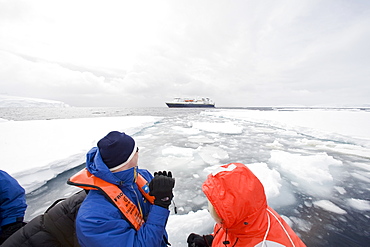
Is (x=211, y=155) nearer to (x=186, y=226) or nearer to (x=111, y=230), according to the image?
(x=186, y=226)

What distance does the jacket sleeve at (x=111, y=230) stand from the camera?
94 centimetres

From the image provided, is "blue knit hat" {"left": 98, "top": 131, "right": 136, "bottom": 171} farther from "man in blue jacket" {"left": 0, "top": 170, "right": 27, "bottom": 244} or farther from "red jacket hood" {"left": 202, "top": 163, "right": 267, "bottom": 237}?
"man in blue jacket" {"left": 0, "top": 170, "right": 27, "bottom": 244}

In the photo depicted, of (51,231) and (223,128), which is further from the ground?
(51,231)

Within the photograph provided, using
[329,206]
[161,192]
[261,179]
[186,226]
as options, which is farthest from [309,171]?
[161,192]

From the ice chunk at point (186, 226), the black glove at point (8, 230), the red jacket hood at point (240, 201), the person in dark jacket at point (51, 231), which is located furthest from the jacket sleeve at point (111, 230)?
the ice chunk at point (186, 226)

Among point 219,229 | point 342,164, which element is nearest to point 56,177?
point 219,229

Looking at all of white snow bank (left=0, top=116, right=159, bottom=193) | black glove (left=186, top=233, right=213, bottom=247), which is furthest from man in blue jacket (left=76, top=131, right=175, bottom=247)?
white snow bank (left=0, top=116, right=159, bottom=193)

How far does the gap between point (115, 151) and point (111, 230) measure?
0.49 metres

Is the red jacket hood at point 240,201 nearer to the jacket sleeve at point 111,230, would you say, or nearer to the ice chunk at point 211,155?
the jacket sleeve at point 111,230

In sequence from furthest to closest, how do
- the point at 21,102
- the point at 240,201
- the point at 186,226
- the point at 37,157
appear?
the point at 21,102 → the point at 37,157 → the point at 186,226 → the point at 240,201

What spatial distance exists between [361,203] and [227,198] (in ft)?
11.9

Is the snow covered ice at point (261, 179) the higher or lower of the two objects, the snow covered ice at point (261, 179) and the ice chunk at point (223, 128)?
the higher

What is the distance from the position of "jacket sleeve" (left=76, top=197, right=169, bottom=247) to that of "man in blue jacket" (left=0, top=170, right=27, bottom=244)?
1036 millimetres

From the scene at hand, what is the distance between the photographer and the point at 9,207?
1.47 metres
